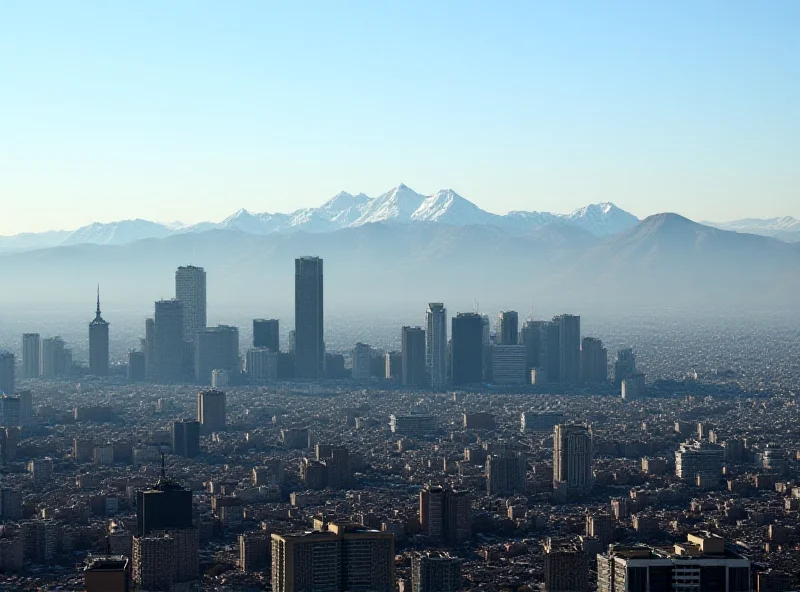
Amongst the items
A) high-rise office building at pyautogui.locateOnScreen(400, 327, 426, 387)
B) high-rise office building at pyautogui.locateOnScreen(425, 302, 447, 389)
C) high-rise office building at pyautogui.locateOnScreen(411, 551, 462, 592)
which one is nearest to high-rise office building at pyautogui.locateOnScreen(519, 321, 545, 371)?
high-rise office building at pyautogui.locateOnScreen(425, 302, 447, 389)

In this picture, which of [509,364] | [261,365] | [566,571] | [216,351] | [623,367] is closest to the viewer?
[566,571]

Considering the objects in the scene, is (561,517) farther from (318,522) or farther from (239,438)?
(239,438)

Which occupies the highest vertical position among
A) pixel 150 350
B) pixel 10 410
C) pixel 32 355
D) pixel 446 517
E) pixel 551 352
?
Result: pixel 150 350

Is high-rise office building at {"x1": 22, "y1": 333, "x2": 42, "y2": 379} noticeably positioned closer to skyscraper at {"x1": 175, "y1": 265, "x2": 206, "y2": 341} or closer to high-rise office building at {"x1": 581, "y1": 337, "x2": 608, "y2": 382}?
skyscraper at {"x1": 175, "y1": 265, "x2": 206, "y2": 341}

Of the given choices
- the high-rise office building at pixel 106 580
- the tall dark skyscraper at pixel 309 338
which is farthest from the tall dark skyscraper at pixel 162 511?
the tall dark skyscraper at pixel 309 338

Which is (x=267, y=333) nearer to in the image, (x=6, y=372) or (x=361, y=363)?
(x=361, y=363)

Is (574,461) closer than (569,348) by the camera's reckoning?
Yes

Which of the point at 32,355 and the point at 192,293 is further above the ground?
the point at 192,293

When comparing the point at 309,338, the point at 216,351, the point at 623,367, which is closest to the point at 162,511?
the point at 623,367

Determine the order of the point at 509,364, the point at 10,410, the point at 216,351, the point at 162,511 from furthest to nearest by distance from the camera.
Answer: the point at 216,351 < the point at 509,364 < the point at 10,410 < the point at 162,511
